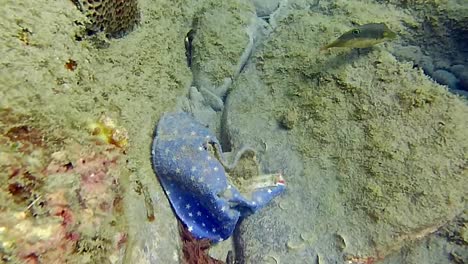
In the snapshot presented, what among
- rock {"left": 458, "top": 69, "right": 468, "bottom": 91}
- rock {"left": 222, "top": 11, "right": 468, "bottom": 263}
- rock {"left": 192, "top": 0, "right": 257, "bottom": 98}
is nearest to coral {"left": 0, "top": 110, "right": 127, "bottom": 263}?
rock {"left": 222, "top": 11, "right": 468, "bottom": 263}

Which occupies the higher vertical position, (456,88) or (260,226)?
(456,88)

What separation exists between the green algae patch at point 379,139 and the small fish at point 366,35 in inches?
7.7

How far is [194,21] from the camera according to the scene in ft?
12.6

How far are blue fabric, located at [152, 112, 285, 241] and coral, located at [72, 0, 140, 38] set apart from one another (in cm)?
85

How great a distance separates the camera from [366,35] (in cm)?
300

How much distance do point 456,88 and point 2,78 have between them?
3.82 meters

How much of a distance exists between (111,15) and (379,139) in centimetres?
244

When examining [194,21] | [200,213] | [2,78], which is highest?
→ [2,78]

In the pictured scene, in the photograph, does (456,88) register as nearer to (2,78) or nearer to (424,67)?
(424,67)

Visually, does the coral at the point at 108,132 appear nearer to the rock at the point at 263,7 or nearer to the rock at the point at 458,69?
the rock at the point at 263,7

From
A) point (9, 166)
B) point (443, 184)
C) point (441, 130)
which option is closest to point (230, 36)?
point (441, 130)

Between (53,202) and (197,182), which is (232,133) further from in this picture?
(53,202)

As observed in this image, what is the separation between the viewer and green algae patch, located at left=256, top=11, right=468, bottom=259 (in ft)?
8.95

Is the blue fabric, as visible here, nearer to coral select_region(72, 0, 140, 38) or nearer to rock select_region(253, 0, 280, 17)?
coral select_region(72, 0, 140, 38)
